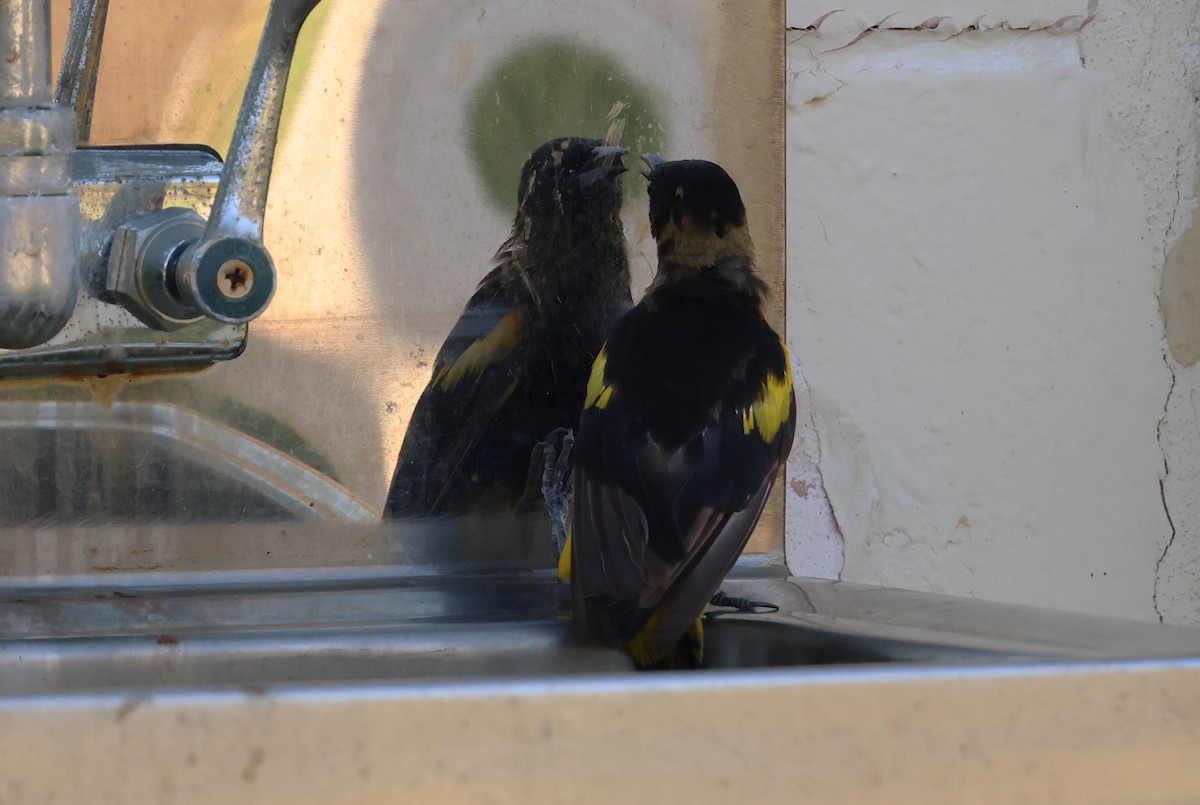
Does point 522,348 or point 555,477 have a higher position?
point 522,348

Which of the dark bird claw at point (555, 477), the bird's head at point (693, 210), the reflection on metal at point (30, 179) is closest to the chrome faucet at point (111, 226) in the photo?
the reflection on metal at point (30, 179)

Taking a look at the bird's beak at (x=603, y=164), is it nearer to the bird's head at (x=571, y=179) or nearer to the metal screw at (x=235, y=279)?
the bird's head at (x=571, y=179)

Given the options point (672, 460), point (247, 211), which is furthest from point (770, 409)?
point (247, 211)

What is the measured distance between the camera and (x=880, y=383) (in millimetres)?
1453

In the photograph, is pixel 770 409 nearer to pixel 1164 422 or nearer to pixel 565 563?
pixel 565 563

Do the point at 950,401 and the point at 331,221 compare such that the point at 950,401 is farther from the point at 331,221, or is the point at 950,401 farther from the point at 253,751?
the point at 253,751

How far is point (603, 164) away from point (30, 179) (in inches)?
21.2

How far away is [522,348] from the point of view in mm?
1078

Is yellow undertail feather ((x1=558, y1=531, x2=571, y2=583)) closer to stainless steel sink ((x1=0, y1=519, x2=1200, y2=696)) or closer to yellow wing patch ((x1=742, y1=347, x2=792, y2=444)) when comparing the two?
stainless steel sink ((x1=0, y1=519, x2=1200, y2=696))

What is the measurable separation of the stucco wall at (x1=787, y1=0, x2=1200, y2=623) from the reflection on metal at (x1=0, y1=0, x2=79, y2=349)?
0.89 metres

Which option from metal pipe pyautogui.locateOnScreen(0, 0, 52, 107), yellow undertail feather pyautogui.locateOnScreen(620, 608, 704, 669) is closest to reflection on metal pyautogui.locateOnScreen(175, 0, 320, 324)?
metal pipe pyautogui.locateOnScreen(0, 0, 52, 107)

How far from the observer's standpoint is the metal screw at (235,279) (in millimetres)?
726

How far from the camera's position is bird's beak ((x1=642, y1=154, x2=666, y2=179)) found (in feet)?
3.70

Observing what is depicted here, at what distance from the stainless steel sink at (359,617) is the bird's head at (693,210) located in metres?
0.26
